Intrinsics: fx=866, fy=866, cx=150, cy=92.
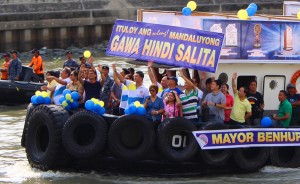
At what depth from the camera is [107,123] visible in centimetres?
1541

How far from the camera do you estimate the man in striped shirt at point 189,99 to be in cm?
1527

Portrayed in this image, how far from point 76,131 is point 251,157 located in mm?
3316

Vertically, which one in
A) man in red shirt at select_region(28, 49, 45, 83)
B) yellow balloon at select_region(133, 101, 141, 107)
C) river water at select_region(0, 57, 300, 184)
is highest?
man in red shirt at select_region(28, 49, 45, 83)

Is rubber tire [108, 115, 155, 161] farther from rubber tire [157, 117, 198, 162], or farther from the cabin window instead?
the cabin window

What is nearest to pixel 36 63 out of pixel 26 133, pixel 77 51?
pixel 26 133

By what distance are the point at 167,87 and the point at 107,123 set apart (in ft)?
4.62

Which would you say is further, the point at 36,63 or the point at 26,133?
the point at 36,63

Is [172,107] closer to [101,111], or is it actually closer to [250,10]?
[101,111]

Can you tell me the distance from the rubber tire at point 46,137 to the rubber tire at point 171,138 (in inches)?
69.1

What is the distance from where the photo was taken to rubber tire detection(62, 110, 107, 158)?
50.0ft

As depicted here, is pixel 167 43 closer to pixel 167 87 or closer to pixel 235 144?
pixel 167 87

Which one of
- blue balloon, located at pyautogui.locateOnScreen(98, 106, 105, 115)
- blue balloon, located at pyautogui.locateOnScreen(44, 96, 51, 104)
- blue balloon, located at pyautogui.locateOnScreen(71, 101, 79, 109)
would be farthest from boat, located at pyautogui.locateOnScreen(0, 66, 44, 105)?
blue balloon, located at pyautogui.locateOnScreen(98, 106, 105, 115)

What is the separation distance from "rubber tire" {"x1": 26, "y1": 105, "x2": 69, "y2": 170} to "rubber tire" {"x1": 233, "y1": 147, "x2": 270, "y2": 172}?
3144 millimetres

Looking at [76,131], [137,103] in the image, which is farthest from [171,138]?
[76,131]
